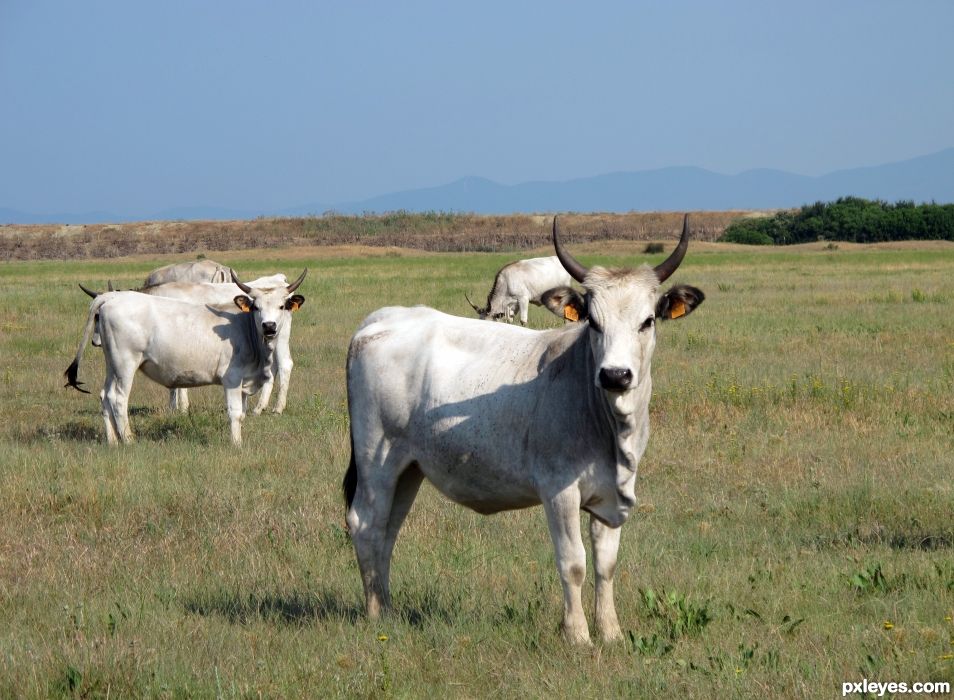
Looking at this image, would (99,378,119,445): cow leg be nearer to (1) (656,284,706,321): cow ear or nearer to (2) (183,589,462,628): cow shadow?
(2) (183,589,462,628): cow shadow

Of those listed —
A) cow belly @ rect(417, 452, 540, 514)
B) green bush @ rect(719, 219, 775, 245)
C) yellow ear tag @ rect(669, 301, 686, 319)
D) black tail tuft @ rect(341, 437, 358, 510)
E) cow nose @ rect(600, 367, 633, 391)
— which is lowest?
green bush @ rect(719, 219, 775, 245)

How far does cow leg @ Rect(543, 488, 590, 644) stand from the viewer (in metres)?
5.90

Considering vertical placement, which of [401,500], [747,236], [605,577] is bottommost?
A: [747,236]

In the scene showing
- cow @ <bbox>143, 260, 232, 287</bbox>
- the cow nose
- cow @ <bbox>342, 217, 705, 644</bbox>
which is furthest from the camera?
cow @ <bbox>143, 260, 232, 287</bbox>

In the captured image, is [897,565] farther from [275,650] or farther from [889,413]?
[889,413]

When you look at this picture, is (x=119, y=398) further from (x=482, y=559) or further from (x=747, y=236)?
(x=747, y=236)

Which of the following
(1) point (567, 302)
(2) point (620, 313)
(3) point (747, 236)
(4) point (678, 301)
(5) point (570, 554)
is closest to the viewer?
(2) point (620, 313)

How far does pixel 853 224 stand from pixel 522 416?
7985 centimetres

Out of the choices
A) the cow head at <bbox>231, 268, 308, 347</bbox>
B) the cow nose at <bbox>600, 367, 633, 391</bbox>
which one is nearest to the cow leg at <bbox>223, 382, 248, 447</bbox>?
the cow head at <bbox>231, 268, 308, 347</bbox>

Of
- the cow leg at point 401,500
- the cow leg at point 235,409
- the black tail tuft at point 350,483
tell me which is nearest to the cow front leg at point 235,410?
the cow leg at point 235,409

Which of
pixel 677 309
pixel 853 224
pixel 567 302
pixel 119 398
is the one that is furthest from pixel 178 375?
pixel 853 224

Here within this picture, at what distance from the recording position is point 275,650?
6133 mm

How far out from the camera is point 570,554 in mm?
5902

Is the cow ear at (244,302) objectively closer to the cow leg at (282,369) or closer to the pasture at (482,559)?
the pasture at (482,559)
